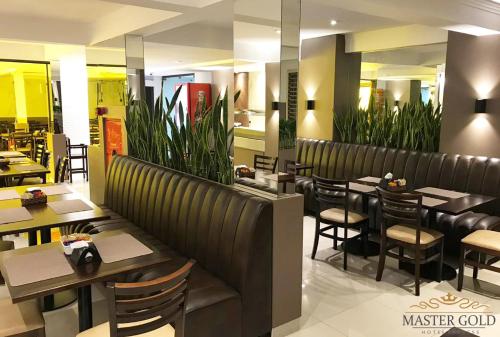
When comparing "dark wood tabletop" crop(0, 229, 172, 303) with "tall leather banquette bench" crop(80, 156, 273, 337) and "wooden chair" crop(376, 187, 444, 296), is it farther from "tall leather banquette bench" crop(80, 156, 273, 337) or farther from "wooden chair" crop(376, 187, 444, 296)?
"wooden chair" crop(376, 187, 444, 296)

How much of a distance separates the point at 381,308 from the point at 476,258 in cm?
125

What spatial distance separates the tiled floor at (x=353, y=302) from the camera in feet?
9.41

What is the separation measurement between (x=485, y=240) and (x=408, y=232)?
621 millimetres

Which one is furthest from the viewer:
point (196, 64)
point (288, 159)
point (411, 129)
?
point (196, 64)

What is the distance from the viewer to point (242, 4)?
3652 millimetres

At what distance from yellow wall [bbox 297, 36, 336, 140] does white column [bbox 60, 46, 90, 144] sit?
4351mm

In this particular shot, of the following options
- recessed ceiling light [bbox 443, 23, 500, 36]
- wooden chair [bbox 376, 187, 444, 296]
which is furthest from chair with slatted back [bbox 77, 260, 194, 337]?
recessed ceiling light [bbox 443, 23, 500, 36]

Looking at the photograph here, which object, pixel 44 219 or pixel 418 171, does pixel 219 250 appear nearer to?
pixel 44 219

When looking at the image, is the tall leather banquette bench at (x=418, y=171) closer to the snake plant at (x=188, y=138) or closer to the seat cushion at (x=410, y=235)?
the seat cushion at (x=410, y=235)

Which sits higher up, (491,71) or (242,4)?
(242,4)

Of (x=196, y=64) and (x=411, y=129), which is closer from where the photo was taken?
(x=411, y=129)

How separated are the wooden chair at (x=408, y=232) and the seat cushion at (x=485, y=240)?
0.78 feet

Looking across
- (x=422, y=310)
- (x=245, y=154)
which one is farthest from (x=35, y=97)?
(x=422, y=310)

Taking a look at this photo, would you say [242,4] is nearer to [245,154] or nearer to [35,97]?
[245,154]
